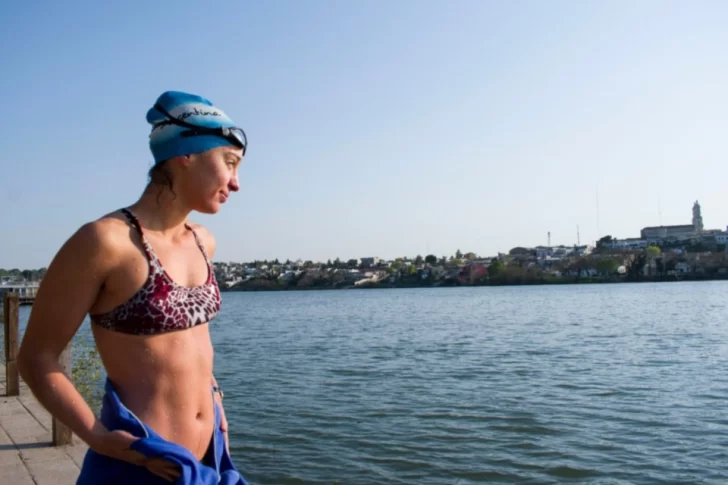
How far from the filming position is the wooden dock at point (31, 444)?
532 centimetres

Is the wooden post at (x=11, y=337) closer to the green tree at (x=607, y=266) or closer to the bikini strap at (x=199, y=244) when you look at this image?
the bikini strap at (x=199, y=244)

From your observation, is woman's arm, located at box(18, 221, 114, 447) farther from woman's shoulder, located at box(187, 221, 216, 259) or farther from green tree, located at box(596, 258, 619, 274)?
green tree, located at box(596, 258, 619, 274)

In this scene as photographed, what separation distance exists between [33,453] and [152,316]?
482 centimetres

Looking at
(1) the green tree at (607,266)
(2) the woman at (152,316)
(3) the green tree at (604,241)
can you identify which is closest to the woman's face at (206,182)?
(2) the woman at (152,316)

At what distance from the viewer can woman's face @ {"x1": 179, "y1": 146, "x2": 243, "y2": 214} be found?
2.11m

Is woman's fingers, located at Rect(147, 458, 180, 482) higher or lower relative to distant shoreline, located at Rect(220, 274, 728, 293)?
higher

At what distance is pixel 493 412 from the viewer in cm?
1338

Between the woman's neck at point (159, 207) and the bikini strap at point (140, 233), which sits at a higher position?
the woman's neck at point (159, 207)

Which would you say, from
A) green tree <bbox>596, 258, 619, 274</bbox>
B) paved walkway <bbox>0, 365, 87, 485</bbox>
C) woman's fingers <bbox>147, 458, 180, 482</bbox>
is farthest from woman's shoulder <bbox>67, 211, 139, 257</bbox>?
green tree <bbox>596, 258, 619, 274</bbox>

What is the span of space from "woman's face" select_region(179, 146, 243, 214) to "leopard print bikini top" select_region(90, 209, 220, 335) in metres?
0.18

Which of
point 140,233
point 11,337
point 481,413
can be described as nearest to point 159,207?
point 140,233

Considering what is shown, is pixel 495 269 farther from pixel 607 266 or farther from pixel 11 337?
pixel 11 337

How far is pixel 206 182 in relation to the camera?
210cm

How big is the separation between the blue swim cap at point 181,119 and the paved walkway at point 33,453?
3.87 m
